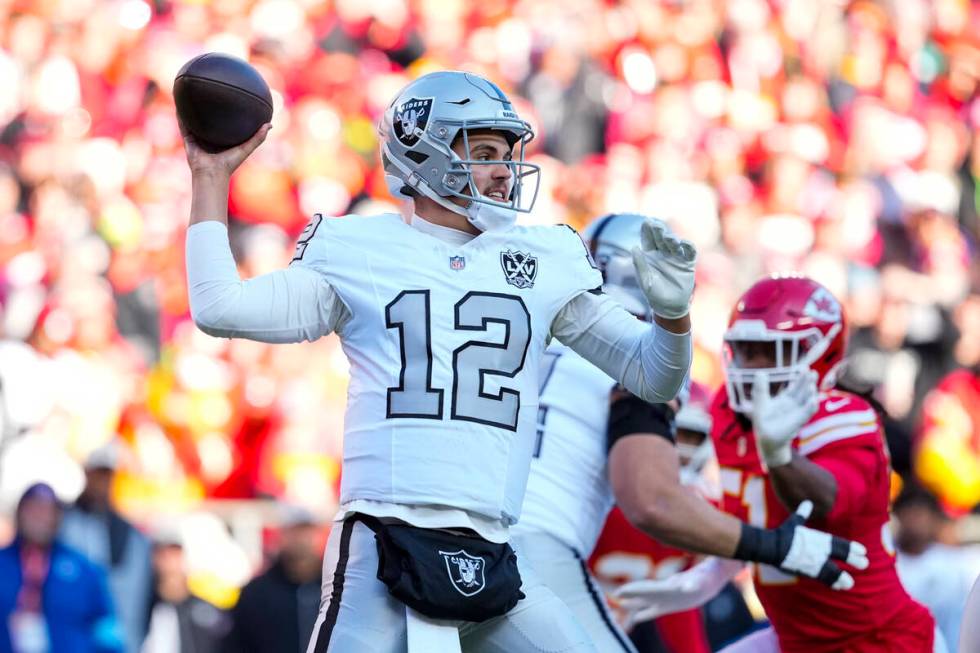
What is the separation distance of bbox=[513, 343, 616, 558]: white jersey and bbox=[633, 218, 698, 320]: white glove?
0.92 meters

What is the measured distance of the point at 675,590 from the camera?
4941mm

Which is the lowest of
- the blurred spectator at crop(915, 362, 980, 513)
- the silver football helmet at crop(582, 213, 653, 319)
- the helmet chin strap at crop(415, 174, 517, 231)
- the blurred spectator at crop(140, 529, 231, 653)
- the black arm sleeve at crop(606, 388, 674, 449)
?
the blurred spectator at crop(915, 362, 980, 513)

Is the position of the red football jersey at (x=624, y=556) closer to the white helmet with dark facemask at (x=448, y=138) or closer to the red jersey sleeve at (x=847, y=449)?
the red jersey sleeve at (x=847, y=449)

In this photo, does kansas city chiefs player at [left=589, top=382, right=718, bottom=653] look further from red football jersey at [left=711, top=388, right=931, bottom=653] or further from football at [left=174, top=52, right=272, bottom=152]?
football at [left=174, top=52, right=272, bottom=152]

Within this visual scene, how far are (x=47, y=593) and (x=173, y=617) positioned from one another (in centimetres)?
71

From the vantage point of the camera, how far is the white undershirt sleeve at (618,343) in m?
3.48

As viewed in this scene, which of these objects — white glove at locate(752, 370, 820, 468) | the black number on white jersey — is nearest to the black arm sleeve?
white glove at locate(752, 370, 820, 468)

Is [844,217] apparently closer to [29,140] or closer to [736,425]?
[29,140]

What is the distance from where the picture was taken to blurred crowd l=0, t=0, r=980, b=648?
836cm

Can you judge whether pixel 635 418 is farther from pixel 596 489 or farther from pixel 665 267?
pixel 665 267

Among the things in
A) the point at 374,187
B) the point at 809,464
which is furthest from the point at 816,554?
the point at 374,187

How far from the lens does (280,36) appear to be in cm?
1120

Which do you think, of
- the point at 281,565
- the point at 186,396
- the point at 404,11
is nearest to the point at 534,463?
the point at 281,565

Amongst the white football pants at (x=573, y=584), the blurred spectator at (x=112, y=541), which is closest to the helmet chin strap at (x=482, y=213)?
the white football pants at (x=573, y=584)
